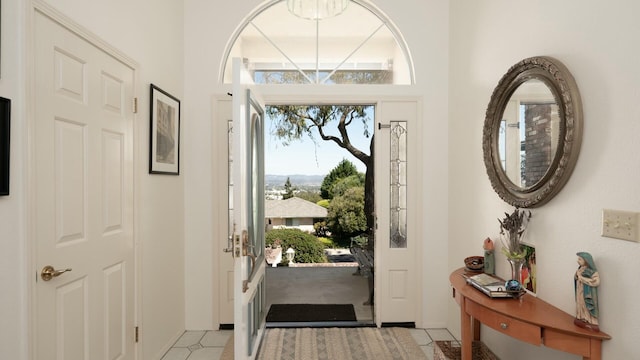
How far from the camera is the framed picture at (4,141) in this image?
1.33 metres

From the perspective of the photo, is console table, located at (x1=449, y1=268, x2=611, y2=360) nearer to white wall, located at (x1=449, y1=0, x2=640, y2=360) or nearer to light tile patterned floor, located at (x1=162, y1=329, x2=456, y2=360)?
white wall, located at (x1=449, y1=0, x2=640, y2=360)

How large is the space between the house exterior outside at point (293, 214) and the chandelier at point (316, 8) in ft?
13.3

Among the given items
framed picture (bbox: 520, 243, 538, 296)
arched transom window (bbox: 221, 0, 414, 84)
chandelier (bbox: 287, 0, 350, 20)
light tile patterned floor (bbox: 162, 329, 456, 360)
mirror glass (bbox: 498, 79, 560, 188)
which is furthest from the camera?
arched transom window (bbox: 221, 0, 414, 84)

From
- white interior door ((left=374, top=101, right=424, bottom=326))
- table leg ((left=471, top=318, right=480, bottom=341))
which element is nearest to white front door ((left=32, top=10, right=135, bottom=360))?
white interior door ((left=374, top=101, right=424, bottom=326))

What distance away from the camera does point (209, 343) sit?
2883mm

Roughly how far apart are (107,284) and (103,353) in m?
0.38

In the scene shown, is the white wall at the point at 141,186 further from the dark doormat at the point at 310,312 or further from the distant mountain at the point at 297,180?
the distant mountain at the point at 297,180

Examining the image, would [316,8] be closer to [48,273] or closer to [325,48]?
[325,48]

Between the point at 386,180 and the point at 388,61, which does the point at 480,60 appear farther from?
the point at 386,180

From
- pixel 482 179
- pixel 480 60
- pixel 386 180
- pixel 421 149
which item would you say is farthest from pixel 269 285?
pixel 480 60

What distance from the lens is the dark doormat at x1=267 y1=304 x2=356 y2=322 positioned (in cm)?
344

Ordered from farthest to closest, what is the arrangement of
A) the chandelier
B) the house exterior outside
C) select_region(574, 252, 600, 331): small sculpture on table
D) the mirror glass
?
the house exterior outside < the chandelier < the mirror glass < select_region(574, 252, 600, 331): small sculpture on table

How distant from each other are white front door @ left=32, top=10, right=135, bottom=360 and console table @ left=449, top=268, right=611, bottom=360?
2.03m

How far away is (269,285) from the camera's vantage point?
4809 mm
